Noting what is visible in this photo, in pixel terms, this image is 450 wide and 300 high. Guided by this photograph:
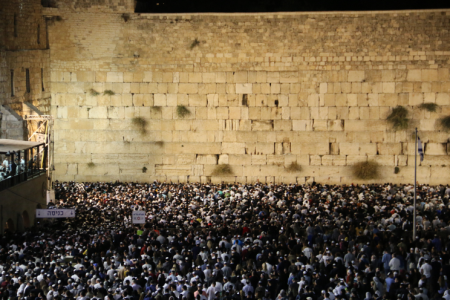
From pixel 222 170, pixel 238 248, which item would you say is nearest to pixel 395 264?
pixel 238 248

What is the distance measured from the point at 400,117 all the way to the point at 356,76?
2080 mm

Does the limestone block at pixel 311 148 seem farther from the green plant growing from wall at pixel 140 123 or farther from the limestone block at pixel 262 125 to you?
the green plant growing from wall at pixel 140 123

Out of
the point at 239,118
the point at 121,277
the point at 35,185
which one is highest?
the point at 239,118

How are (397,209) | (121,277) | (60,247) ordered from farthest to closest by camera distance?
(397,209), (60,247), (121,277)

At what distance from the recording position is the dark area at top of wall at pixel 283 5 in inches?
916

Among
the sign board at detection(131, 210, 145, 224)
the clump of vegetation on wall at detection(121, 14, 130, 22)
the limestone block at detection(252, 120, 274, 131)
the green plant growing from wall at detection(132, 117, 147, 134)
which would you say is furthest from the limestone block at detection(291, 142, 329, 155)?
the sign board at detection(131, 210, 145, 224)

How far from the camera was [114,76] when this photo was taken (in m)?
22.1

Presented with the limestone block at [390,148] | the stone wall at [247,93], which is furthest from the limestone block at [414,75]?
the limestone block at [390,148]

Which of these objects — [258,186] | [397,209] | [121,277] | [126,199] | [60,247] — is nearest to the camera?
[121,277]

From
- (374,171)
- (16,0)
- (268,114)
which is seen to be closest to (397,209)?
(374,171)

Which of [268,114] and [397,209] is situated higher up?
[268,114]

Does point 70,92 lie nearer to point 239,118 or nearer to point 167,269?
point 239,118

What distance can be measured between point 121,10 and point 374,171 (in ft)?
34.7

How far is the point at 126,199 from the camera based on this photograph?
19422mm
